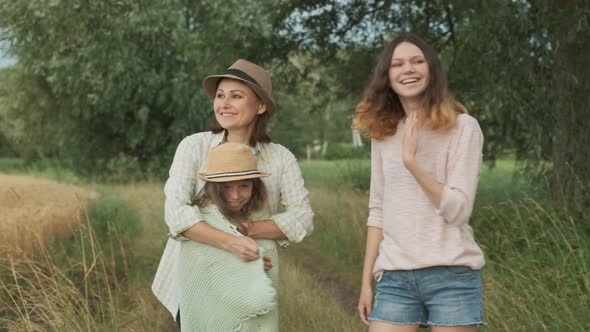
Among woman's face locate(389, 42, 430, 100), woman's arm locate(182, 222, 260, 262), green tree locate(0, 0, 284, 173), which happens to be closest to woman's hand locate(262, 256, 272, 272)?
woman's arm locate(182, 222, 260, 262)

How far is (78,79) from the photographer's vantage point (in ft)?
60.4

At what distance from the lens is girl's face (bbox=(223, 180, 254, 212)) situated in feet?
9.14

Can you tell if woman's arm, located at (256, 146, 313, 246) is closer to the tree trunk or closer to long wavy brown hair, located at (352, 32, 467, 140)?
long wavy brown hair, located at (352, 32, 467, 140)

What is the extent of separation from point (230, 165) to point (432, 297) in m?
0.94

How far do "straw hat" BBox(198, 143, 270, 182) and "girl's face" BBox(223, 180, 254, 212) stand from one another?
65mm

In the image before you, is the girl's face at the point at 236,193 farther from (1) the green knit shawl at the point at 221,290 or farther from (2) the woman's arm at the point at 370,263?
(2) the woman's arm at the point at 370,263

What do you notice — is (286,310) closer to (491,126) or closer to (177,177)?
(177,177)

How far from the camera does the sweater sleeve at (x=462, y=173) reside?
95.4 inches

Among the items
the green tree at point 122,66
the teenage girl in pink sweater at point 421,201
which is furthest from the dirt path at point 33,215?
the teenage girl in pink sweater at point 421,201

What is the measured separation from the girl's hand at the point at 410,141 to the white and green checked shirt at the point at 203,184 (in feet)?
2.01

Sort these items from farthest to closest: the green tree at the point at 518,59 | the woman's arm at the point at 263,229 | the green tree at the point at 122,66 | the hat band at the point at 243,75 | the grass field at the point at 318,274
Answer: the green tree at the point at 122,66 < the green tree at the point at 518,59 < the grass field at the point at 318,274 < the hat band at the point at 243,75 < the woman's arm at the point at 263,229

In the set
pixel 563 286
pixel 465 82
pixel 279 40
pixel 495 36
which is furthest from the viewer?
pixel 279 40

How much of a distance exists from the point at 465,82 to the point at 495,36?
1.89 meters

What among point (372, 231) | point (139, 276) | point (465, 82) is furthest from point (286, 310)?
point (465, 82)
